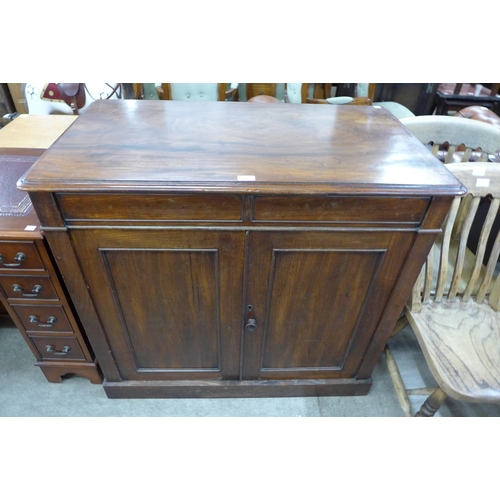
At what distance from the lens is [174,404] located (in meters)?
1.30

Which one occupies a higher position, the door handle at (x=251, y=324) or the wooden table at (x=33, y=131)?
the wooden table at (x=33, y=131)

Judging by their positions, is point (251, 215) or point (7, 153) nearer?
point (251, 215)

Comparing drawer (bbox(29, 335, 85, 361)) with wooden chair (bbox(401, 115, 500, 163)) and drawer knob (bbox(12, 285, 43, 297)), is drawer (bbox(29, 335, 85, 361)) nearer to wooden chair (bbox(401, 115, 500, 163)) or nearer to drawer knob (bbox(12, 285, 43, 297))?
drawer knob (bbox(12, 285, 43, 297))

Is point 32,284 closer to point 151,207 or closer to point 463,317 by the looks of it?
point 151,207

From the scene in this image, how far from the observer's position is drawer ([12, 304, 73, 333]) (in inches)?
42.8

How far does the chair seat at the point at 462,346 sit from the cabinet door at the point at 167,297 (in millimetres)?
591

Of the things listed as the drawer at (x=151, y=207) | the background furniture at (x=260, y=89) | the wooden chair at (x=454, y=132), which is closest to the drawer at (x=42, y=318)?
the drawer at (x=151, y=207)

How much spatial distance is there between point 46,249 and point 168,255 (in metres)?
0.36

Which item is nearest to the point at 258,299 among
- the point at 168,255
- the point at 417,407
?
the point at 168,255

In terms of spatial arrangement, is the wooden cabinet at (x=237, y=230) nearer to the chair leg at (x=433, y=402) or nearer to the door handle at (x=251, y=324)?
the door handle at (x=251, y=324)

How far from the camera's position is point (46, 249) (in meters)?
0.94

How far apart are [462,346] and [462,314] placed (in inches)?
5.1

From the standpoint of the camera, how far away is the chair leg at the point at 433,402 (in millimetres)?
1069

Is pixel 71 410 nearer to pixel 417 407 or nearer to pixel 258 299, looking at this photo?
pixel 258 299
